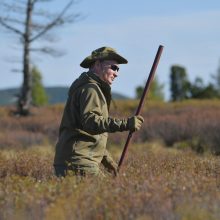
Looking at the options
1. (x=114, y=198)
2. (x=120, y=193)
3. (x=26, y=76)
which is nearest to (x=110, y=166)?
(x=120, y=193)

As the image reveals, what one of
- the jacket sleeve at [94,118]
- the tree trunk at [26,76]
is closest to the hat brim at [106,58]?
the jacket sleeve at [94,118]

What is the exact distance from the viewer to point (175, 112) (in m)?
27.3

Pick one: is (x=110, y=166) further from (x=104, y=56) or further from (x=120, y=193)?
(x=120, y=193)

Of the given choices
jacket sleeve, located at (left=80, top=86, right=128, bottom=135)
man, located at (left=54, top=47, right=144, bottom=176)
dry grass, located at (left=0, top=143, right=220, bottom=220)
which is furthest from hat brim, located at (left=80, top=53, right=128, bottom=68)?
dry grass, located at (left=0, top=143, right=220, bottom=220)

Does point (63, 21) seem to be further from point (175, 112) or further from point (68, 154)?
point (68, 154)

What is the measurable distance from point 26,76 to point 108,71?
23.6 meters

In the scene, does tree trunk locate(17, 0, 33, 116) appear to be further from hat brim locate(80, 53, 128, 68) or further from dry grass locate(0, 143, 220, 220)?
dry grass locate(0, 143, 220, 220)

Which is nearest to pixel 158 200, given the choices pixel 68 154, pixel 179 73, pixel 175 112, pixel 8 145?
pixel 68 154

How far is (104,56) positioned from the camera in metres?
7.64

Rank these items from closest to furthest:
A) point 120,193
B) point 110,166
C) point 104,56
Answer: point 120,193 < point 104,56 < point 110,166

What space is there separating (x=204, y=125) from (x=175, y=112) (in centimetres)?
701

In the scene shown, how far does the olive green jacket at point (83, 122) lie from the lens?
7383mm

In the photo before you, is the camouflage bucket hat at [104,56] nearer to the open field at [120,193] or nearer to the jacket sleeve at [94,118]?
the jacket sleeve at [94,118]

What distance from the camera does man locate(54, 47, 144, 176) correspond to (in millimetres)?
7376
